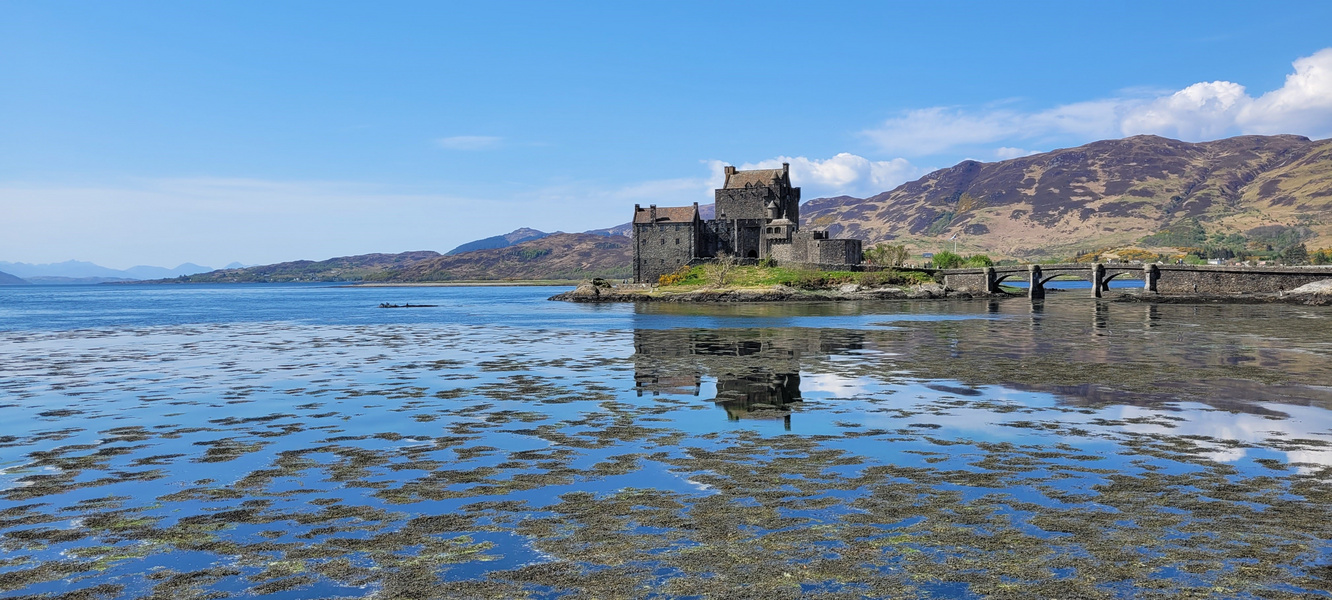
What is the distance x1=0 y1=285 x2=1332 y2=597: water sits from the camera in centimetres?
1162

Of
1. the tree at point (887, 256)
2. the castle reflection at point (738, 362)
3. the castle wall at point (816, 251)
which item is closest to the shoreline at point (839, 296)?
the castle wall at point (816, 251)

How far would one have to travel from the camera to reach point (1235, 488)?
52.1 feet

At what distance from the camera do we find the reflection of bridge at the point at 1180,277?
108 meters

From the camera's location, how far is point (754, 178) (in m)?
157

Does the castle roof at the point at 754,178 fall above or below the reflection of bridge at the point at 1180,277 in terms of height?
above

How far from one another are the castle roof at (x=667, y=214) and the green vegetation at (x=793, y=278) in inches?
493

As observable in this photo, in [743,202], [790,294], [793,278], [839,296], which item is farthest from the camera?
[743,202]

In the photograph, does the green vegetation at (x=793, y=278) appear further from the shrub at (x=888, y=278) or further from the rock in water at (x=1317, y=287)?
the rock in water at (x=1317, y=287)

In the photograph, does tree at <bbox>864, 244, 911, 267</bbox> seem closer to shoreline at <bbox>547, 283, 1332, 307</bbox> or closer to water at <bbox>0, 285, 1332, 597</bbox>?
shoreline at <bbox>547, 283, 1332, 307</bbox>

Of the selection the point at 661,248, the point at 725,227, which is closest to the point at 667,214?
the point at 661,248

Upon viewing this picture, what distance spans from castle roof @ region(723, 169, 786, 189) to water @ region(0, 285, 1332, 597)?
384 feet

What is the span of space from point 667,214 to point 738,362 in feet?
378

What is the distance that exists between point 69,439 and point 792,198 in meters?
149

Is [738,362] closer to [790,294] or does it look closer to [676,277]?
[790,294]
